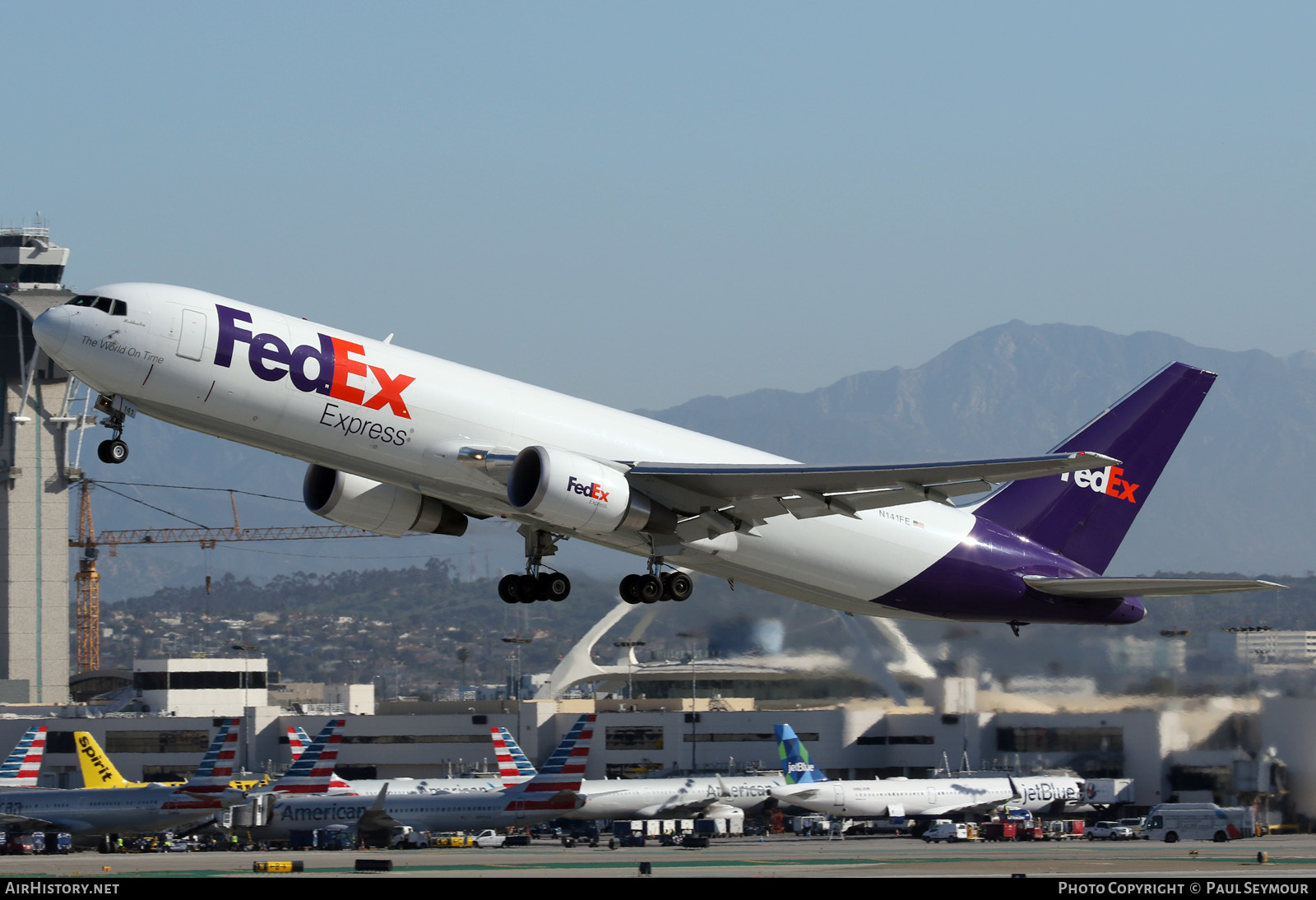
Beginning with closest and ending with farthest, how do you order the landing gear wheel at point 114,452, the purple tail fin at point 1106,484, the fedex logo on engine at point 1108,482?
1. the landing gear wheel at point 114,452
2. the purple tail fin at point 1106,484
3. the fedex logo on engine at point 1108,482

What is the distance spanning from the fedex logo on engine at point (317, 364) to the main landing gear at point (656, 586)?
6.37 meters

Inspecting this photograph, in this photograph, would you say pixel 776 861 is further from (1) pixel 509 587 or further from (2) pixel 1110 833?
(1) pixel 509 587

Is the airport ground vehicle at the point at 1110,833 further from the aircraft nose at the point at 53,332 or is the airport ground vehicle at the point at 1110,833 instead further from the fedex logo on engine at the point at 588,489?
the aircraft nose at the point at 53,332

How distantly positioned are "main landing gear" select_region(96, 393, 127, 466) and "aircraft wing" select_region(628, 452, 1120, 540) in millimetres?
9357

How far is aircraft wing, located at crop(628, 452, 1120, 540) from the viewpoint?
2931 cm

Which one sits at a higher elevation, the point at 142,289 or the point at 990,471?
the point at 142,289

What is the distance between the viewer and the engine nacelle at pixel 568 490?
29219mm

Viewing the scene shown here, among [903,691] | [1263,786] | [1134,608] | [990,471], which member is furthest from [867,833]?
[990,471]

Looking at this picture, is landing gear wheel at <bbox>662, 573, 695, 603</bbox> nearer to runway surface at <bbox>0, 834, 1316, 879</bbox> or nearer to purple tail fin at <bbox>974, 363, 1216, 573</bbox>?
purple tail fin at <bbox>974, 363, 1216, 573</bbox>

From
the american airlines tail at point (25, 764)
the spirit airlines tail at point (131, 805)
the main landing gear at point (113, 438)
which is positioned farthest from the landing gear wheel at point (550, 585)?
the american airlines tail at point (25, 764)

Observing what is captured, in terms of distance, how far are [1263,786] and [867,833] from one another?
760 inches

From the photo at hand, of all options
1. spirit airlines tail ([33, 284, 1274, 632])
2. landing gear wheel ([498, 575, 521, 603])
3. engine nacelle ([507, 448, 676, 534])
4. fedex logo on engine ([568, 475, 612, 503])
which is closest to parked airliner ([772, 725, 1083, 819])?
spirit airlines tail ([33, 284, 1274, 632])
